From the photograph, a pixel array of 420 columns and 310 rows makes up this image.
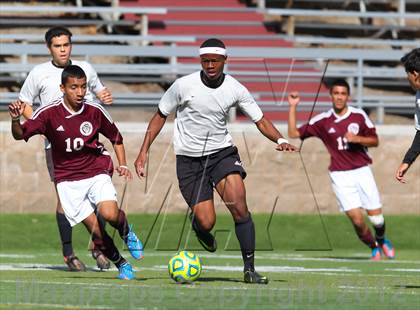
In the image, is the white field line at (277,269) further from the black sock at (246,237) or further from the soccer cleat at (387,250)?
the soccer cleat at (387,250)

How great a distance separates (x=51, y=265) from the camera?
14023mm

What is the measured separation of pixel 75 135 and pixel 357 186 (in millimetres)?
5504

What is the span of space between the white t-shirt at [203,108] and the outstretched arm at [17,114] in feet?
4.26

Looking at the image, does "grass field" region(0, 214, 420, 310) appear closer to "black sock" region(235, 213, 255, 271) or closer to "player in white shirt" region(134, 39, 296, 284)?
"black sock" region(235, 213, 255, 271)

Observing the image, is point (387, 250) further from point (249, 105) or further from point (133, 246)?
point (133, 246)

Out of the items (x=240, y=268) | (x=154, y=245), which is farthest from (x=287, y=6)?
(x=240, y=268)

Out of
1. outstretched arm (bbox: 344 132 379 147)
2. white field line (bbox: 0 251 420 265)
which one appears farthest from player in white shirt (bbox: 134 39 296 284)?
outstretched arm (bbox: 344 132 379 147)

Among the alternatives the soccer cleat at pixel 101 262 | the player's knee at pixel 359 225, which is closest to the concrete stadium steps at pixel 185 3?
the player's knee at pixel 359 225

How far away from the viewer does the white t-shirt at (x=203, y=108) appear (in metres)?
11.5

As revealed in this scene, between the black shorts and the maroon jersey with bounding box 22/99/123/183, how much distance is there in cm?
68

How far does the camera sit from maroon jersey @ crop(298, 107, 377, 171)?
1612 cm

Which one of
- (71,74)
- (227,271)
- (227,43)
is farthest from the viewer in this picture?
(227,43)

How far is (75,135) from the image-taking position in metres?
11.7

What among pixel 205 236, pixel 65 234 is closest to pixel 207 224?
pixel 205 236
